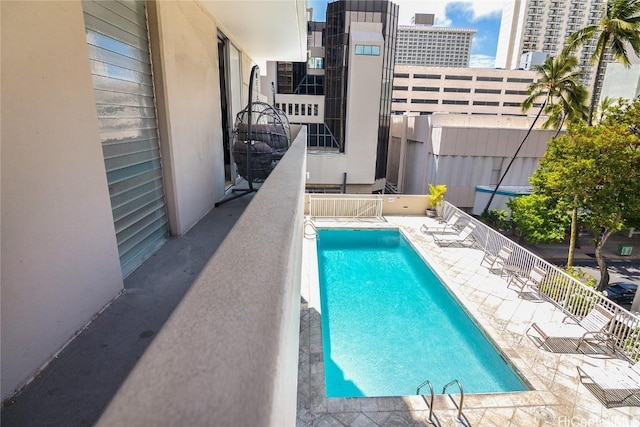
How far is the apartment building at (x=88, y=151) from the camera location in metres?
1.85

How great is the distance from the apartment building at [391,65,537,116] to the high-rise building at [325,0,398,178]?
2909cm

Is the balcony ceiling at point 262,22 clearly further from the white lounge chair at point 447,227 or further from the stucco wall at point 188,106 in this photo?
the white lounge chair at point 447,227

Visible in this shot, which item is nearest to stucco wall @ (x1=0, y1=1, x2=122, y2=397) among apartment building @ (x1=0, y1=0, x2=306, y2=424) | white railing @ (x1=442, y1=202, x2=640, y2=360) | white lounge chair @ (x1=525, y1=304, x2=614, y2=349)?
apartment building @ (x1=0, y1=0, x2=306, y2=424)

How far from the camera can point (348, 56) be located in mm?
21781

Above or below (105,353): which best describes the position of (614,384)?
below

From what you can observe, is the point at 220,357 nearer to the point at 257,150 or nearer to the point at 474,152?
the point at 257,150

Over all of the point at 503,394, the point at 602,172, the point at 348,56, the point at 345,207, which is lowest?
the point at 503,394

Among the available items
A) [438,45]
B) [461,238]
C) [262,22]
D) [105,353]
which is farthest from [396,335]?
[438,45]

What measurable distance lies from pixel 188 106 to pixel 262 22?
105 inches

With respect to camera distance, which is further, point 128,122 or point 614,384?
point 614,384

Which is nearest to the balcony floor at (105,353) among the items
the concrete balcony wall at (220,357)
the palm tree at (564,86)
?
the concrete balcony wall at (220,357)

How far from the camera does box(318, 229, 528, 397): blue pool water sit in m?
6.06

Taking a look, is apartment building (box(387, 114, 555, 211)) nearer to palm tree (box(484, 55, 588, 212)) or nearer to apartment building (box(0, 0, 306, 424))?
palm tree (box(484, 55, 588, 212))

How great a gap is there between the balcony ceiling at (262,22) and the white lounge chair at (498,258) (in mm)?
8295
